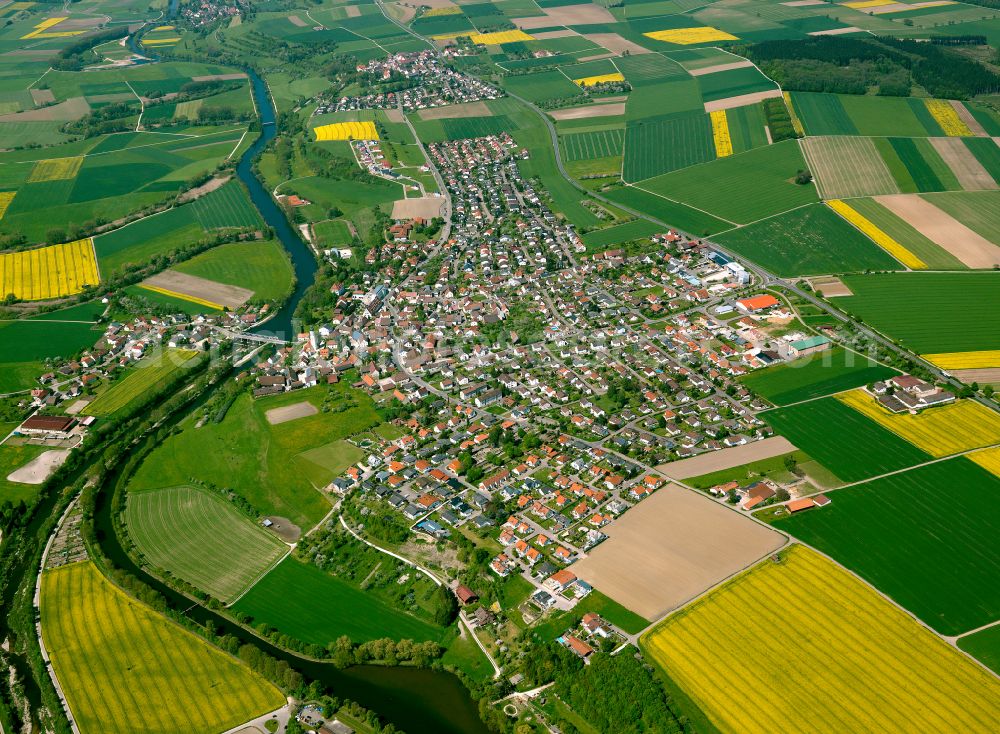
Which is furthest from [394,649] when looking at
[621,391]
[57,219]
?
[57,219]

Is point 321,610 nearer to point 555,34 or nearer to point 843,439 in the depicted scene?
point 843,439

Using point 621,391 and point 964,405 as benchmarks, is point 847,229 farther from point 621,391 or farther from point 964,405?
point 621,391

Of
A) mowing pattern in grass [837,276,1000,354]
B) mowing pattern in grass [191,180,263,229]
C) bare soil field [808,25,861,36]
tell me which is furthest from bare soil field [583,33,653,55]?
mowing pattern in grass [837,276,1000,354]

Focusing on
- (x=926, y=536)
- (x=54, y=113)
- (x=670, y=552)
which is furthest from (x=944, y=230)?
(x=54, y=113)

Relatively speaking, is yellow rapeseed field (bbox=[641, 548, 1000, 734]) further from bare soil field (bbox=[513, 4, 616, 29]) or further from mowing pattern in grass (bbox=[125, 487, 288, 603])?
bare soil field (bbox=[513, 4, 616, 29])

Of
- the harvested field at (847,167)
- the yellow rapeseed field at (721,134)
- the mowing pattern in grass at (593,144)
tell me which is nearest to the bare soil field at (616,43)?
the yellow rapeseed field at (721,134)
